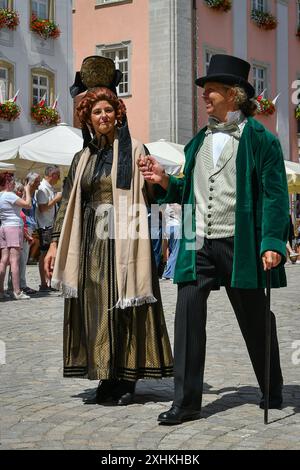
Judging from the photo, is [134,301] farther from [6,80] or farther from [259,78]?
[259,78]

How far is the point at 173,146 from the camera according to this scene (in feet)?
58.3

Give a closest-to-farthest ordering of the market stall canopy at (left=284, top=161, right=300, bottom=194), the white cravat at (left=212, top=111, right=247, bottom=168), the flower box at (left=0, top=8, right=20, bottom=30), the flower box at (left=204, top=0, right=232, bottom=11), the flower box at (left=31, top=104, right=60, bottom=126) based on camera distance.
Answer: the white cravat at (left=212, top=111, right=247, bottom=168) < the market stall canopy at (left=284, top=161, right=300, bottom=194) < the flower box at (left=0, top=8, right=20, bottom=30) < the flower box at (left=31, top=104, right=60, bottom=126) < the flower box at (left=204, top=0, right=232, bottom=11)

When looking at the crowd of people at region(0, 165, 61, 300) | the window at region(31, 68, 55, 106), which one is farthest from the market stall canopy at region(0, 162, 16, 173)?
the window at region(31, 68, 55, 106)

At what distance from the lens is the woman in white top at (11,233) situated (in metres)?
11.9

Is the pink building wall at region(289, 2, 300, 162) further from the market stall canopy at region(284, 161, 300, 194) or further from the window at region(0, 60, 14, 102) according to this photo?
the market stall canopy at region(284, 161, 300, 194)

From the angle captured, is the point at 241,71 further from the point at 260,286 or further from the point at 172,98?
the point at 172,98

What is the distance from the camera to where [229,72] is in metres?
4.87

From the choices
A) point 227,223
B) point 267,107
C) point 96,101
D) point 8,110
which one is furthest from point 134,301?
point 267,107

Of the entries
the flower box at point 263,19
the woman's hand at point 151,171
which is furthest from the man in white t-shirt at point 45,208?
the flower box at point 263,19

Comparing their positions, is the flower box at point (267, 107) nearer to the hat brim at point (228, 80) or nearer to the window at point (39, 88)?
the window at point (39, 88)

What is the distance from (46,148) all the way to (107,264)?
996 centimetres

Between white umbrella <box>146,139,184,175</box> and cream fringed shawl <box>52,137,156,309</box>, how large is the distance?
34.4 feet

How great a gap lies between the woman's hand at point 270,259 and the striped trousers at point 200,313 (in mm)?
233

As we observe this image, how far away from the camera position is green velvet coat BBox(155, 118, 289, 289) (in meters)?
4.66
